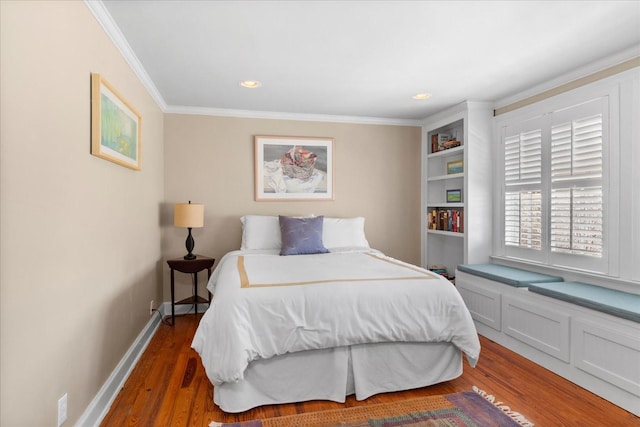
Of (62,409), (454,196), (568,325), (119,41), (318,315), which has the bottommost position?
(62,409)

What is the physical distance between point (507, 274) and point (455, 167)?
152 cm

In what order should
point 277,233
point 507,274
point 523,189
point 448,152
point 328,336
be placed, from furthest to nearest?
point 448,152 → point 277,233 → point 523,189 → point 507,274 → point 328,336

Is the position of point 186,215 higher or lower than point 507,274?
higher

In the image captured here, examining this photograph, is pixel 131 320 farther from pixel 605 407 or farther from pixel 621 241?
pixel 621 241

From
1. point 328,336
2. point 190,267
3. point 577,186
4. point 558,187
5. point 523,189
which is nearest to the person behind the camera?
point 328,336

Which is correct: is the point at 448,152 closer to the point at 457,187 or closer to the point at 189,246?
the point at 457,187

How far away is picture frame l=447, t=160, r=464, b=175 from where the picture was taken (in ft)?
14.1

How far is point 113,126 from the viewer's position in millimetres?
2355

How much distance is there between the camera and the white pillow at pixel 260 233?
4.07 metres

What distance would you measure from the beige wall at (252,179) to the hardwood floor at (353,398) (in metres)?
1.75

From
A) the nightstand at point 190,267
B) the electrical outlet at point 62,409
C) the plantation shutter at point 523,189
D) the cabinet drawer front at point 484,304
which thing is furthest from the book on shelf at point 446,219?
the electrical outlet at point 62,409

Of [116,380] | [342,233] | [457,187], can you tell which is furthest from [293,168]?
[116,380]

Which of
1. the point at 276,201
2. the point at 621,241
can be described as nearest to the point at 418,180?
the point at 276,201

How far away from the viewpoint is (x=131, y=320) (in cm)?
290
